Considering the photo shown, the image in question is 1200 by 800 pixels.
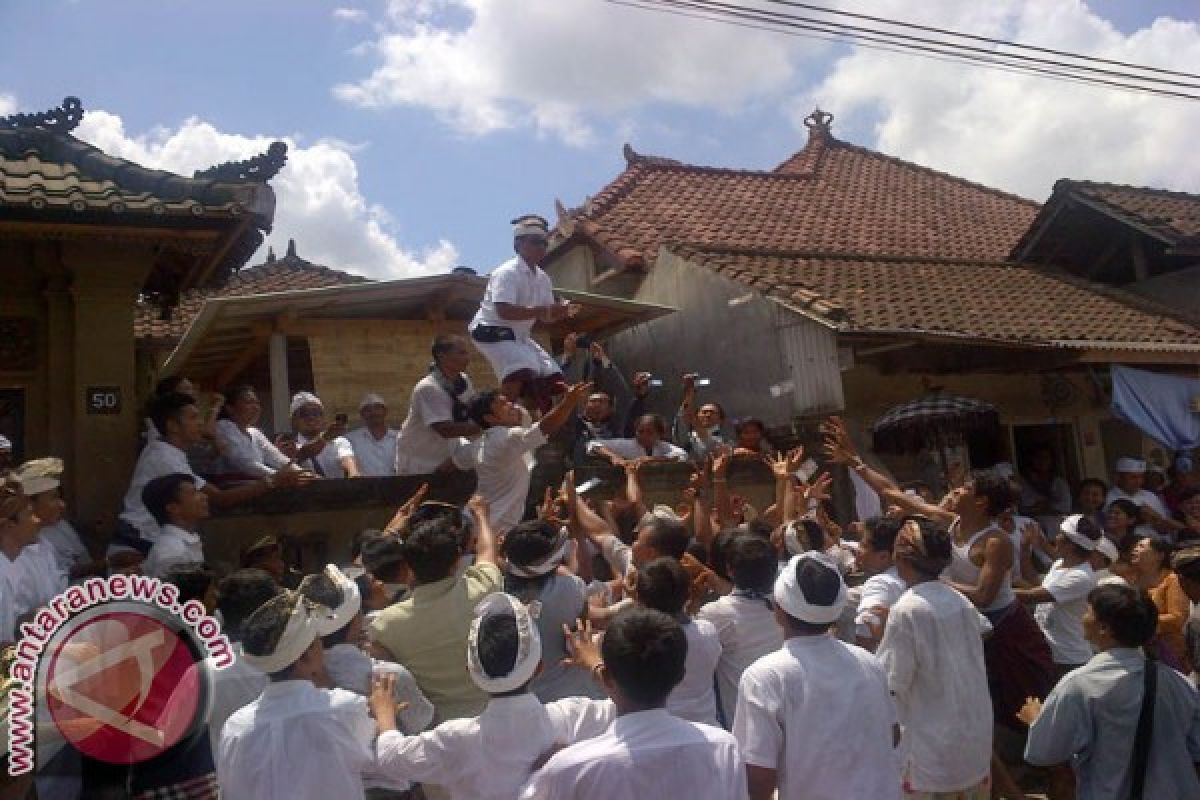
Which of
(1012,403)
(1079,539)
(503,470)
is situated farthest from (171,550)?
(1012,403)

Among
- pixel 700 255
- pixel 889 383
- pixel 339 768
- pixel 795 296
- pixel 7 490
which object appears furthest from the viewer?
pixel 700 255

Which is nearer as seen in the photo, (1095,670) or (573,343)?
(1095,670)

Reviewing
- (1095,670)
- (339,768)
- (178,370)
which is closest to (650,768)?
(339,768)

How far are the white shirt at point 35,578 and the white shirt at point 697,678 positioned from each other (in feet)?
10.4

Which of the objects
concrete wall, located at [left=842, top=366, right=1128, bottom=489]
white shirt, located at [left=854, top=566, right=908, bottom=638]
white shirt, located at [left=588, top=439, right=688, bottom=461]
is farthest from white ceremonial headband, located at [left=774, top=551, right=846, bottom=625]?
concrete wall, located at [left=842, top=366, right=1128, bottom=489]

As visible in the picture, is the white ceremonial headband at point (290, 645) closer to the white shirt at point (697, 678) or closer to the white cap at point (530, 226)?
the white shirt at point (697, 678)

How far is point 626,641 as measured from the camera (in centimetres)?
274

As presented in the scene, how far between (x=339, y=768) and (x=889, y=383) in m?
9.60

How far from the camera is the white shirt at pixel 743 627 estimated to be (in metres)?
4.10

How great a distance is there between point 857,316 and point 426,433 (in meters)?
5.52

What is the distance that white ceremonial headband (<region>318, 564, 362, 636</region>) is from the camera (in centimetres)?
346

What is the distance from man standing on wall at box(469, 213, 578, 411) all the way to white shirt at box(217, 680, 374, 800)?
455 cm

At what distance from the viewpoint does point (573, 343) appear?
419 inches

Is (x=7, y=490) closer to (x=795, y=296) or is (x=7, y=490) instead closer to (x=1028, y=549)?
(x=1028, y=549)
